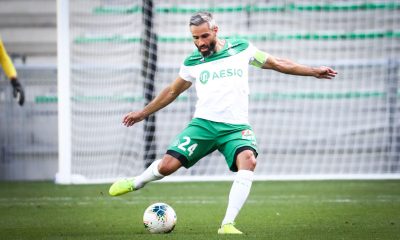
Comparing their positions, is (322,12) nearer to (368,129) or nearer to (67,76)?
(368,129)

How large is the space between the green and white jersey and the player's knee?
0.41 metres

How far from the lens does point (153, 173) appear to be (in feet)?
23.7

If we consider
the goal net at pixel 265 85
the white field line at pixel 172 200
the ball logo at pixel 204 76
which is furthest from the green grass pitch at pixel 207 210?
the ball logo at pixel 204 76

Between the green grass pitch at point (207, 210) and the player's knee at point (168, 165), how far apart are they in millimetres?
487

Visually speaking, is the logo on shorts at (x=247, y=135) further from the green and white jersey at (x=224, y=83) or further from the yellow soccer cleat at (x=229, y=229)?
the yellow soccer cleat at (x=229, y=229)

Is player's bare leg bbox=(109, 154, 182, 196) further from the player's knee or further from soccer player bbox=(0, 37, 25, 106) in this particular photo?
soccer player bbox=(0, 37, 25, 106)

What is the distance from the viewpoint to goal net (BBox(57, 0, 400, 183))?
13.3 meters

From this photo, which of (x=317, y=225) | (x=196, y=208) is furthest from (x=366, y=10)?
(x=317, y=225)

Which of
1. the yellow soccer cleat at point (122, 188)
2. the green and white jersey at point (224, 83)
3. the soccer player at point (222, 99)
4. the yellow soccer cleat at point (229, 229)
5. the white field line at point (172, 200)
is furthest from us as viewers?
the white field line at point (172, 200)

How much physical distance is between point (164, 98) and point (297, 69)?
111cm

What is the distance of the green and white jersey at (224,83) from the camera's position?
22.7 feet

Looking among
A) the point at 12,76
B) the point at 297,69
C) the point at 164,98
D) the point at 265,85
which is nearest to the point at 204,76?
the point at 164,98

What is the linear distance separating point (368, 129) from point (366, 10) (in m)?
1.86

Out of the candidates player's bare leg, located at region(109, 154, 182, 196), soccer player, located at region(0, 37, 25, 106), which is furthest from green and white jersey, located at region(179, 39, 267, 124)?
soccer player, located at region(0, 37, 25, 106)
